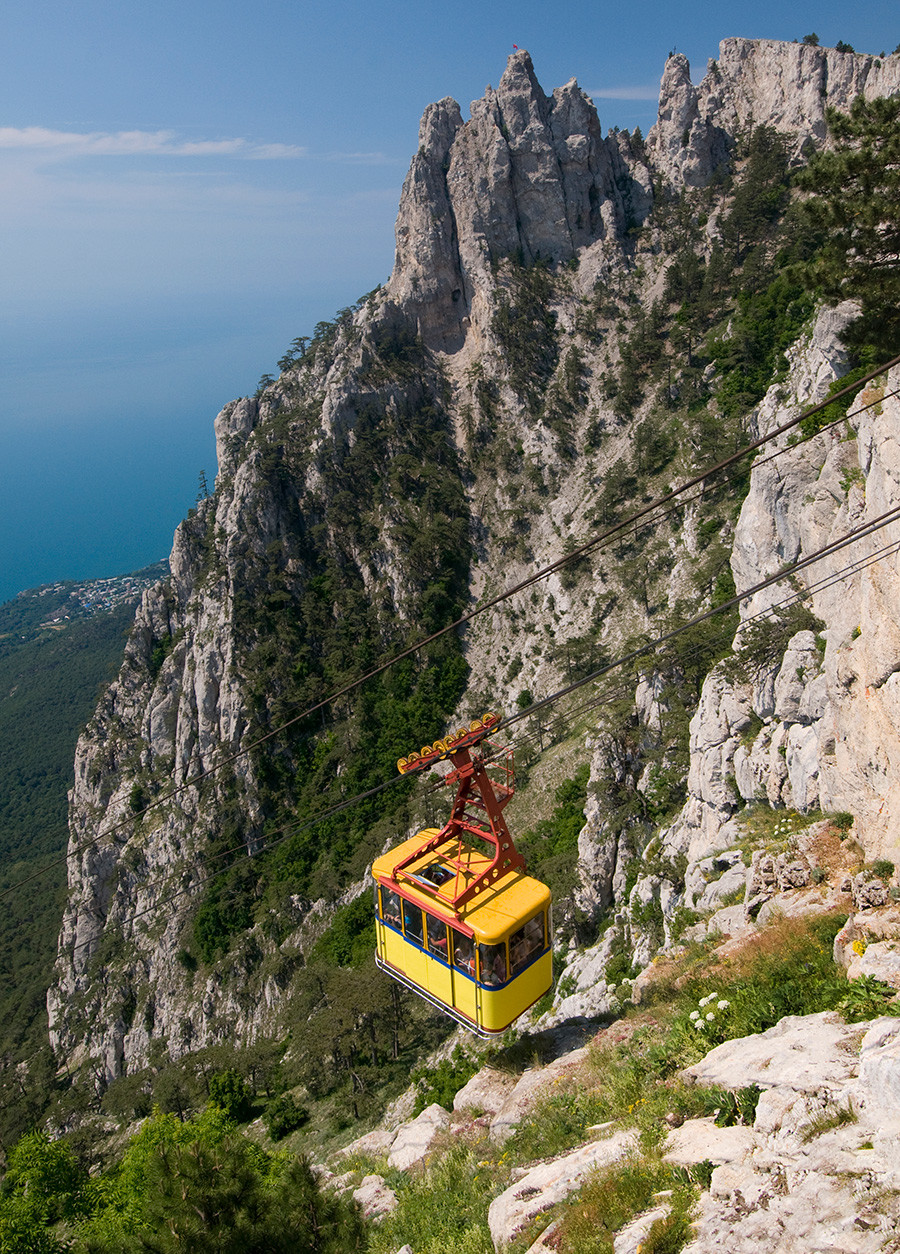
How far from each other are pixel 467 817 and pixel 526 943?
2.83m

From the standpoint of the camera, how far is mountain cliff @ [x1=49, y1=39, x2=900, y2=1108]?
4975 cm

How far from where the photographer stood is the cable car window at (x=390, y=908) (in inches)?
598

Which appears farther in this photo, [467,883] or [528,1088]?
[467,883]

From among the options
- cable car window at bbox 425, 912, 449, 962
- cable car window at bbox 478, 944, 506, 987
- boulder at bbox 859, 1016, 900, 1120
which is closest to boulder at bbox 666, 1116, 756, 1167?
boulder at bbox 859, 1016, 900, 1120

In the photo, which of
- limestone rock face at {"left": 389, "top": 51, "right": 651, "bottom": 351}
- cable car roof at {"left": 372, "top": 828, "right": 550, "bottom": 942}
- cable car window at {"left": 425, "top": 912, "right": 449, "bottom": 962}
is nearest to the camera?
cable car roof at {"left": 372, "top": 828, "right": 550, "bottom": 942}

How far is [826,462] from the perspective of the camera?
75.3 feet

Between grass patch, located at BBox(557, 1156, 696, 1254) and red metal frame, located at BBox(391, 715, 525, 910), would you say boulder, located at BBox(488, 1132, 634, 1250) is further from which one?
red metal frame, located at BBox(391, 715, 525, 910)

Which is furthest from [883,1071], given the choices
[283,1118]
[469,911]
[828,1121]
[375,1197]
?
[283,1118]

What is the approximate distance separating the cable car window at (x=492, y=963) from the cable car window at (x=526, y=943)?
237 mm

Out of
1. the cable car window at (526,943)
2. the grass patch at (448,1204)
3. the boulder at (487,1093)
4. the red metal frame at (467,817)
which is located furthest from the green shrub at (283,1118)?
the cable car window at (526,943)

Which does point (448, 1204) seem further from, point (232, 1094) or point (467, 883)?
point (232, 1094)

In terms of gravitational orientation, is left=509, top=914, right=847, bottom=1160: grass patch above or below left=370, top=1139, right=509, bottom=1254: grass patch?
above

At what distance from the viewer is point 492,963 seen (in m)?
13.0

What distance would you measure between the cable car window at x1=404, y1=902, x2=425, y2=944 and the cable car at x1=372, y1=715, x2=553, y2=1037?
0.08 feet
